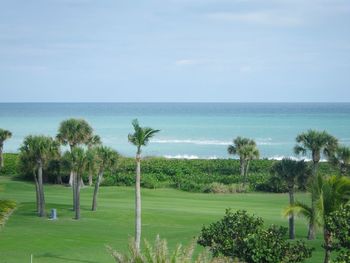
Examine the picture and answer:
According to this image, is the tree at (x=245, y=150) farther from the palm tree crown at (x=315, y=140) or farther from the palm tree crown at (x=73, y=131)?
the palm tree crown at (x=315, y=140)

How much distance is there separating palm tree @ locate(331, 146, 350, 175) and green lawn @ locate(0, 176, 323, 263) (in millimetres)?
5841

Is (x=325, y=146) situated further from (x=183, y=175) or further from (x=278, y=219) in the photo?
(x=183, y=175)

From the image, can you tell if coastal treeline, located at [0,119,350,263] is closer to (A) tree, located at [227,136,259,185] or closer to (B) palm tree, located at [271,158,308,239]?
(B) palm tree, located at [271,158,308,239]

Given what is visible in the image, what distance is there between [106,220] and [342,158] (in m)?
18.9

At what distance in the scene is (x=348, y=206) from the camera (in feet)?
65.0

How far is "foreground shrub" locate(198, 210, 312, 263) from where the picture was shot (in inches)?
810

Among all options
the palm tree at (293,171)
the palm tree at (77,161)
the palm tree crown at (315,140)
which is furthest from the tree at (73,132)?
the palm tree at (293,171)

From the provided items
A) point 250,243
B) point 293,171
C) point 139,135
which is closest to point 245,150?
point 293,171

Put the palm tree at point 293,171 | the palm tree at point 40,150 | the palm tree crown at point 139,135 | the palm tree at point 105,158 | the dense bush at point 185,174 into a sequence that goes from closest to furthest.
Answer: the palm tree crown at point 139,135
the palm tree at point 293,171
the palm tree at point 40,150
the palm tree at point 105,158
the dense bush at point 185,174

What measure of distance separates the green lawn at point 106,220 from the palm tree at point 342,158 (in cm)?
584

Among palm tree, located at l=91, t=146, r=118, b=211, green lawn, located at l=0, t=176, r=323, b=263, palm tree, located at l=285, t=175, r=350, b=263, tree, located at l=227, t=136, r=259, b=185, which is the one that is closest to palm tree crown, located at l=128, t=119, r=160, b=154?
green lawn, located at l=0, t=176, r=323, b=263

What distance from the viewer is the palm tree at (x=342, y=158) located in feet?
154

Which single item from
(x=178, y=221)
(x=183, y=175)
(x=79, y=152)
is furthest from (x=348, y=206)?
(x=183, y=175)

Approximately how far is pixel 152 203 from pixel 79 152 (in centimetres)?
1191
